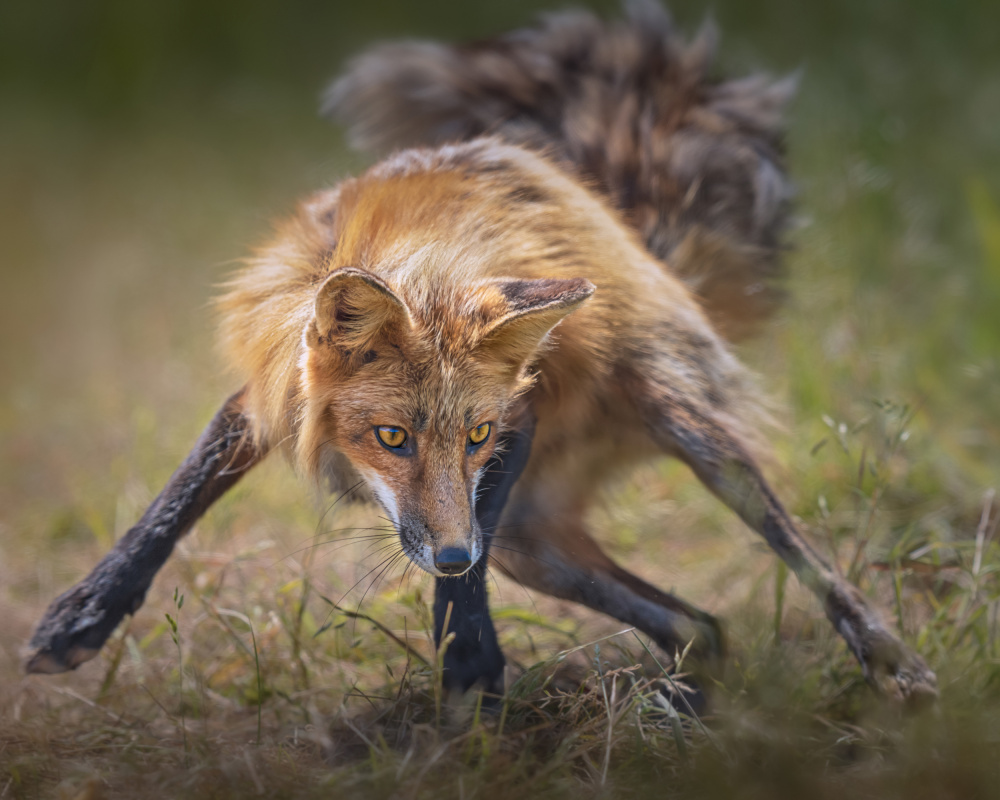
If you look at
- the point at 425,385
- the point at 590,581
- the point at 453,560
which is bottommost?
the point at 590,581

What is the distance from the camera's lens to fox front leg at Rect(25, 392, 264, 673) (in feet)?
8.30

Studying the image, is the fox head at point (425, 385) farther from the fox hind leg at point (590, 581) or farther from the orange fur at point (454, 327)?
the fox hind leg at point (590, 581)

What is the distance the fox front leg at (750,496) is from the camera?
2.76m

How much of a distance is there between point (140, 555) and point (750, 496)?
75.7 inches

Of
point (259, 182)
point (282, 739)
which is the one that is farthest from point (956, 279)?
point (259, 182)

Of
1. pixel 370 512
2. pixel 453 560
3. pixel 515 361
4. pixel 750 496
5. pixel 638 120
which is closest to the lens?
pixel 453 560

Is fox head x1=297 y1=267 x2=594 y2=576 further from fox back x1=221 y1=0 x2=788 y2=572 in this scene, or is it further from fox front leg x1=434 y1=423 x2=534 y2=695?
fox front leg x1=434 y1=423 x2=534 y2=695

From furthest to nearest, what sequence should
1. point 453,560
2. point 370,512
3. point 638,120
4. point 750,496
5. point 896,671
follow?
point 638,120 < point 370,512 < point 750,496 < point 896,671 < point 453,560

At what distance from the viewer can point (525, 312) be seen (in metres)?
2.29

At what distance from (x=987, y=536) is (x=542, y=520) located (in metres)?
1.90

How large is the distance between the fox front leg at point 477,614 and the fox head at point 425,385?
6.5 inches

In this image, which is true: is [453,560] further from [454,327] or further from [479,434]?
[454,327]

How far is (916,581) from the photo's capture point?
3465 mm

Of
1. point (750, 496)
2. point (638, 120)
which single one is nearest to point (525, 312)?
point (750, 496)
